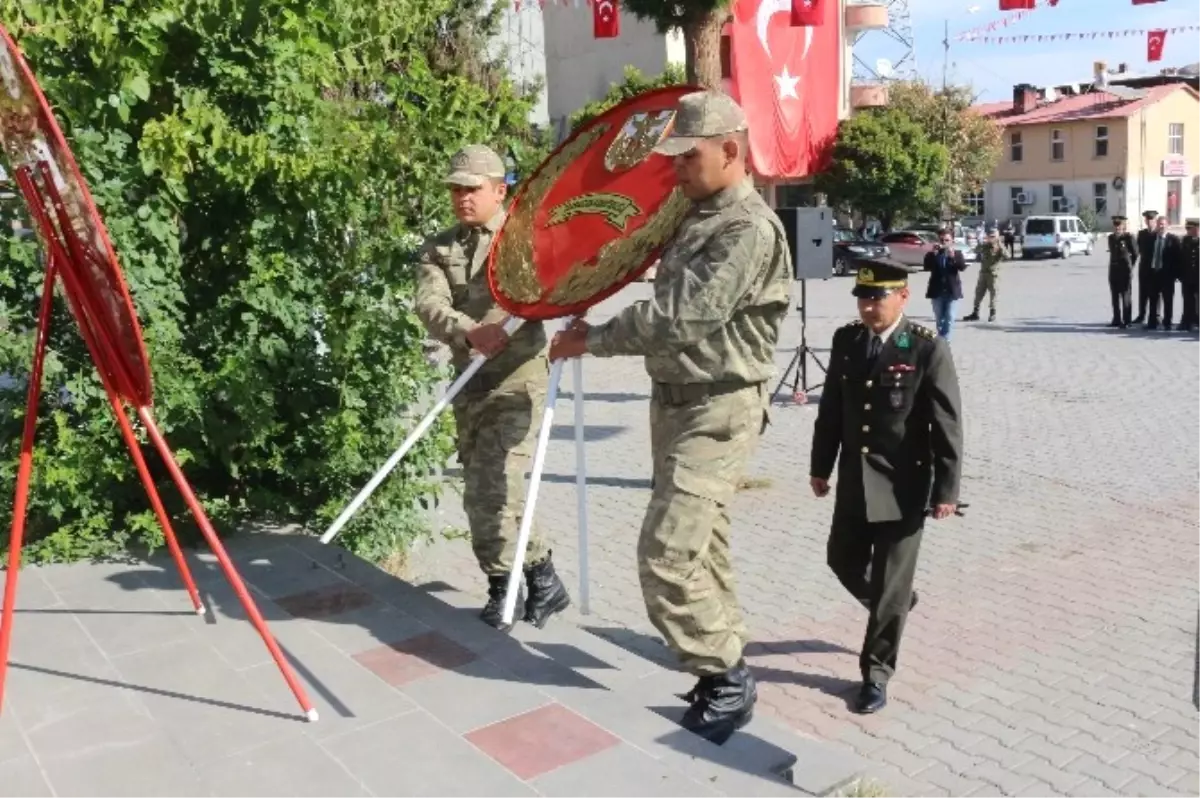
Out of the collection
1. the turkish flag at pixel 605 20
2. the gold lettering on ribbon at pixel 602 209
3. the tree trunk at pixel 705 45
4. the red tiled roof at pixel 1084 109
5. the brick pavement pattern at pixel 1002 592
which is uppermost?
the red tiled roof at pixel 1084 109

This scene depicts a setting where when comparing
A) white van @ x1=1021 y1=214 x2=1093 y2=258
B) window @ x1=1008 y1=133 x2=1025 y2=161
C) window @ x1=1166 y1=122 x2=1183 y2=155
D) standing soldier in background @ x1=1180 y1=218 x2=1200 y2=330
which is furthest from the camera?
window @ x1=1008 y1=133 x2=1025 y2=161

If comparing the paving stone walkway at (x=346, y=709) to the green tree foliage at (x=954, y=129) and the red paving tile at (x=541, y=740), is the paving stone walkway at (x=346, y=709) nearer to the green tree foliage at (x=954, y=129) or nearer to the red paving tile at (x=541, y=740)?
the red paving tile at (x=541, y=740)

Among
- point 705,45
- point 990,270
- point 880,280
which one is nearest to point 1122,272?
point 990,270

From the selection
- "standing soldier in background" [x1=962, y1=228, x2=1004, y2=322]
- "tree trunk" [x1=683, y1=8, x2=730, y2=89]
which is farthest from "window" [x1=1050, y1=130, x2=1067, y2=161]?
"tree trunk" [x1=683, y1=8, x2=730, y2=89]

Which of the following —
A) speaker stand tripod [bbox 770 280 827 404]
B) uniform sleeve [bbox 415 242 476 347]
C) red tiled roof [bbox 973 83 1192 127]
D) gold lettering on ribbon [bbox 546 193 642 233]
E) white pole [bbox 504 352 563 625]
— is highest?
red tiled roof [bbox 973 83 1192 127]

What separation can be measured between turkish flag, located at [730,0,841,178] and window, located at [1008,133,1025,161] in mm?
24912

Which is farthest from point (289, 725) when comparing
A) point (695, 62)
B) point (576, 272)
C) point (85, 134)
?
point (695, 62)

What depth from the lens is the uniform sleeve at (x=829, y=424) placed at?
16.3 ft

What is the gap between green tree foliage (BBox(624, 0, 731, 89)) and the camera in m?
8.62

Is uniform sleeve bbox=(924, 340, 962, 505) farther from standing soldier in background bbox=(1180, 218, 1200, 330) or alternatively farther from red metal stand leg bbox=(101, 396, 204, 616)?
standing soldier in background bbox=(1180, 218, 1200, 330)

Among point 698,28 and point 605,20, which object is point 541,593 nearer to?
point 698,28

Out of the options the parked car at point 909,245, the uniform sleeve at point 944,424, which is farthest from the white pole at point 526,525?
the parked car at point 909,245

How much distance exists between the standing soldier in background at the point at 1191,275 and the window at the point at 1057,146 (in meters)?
43.7

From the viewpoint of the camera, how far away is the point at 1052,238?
39.2 m
